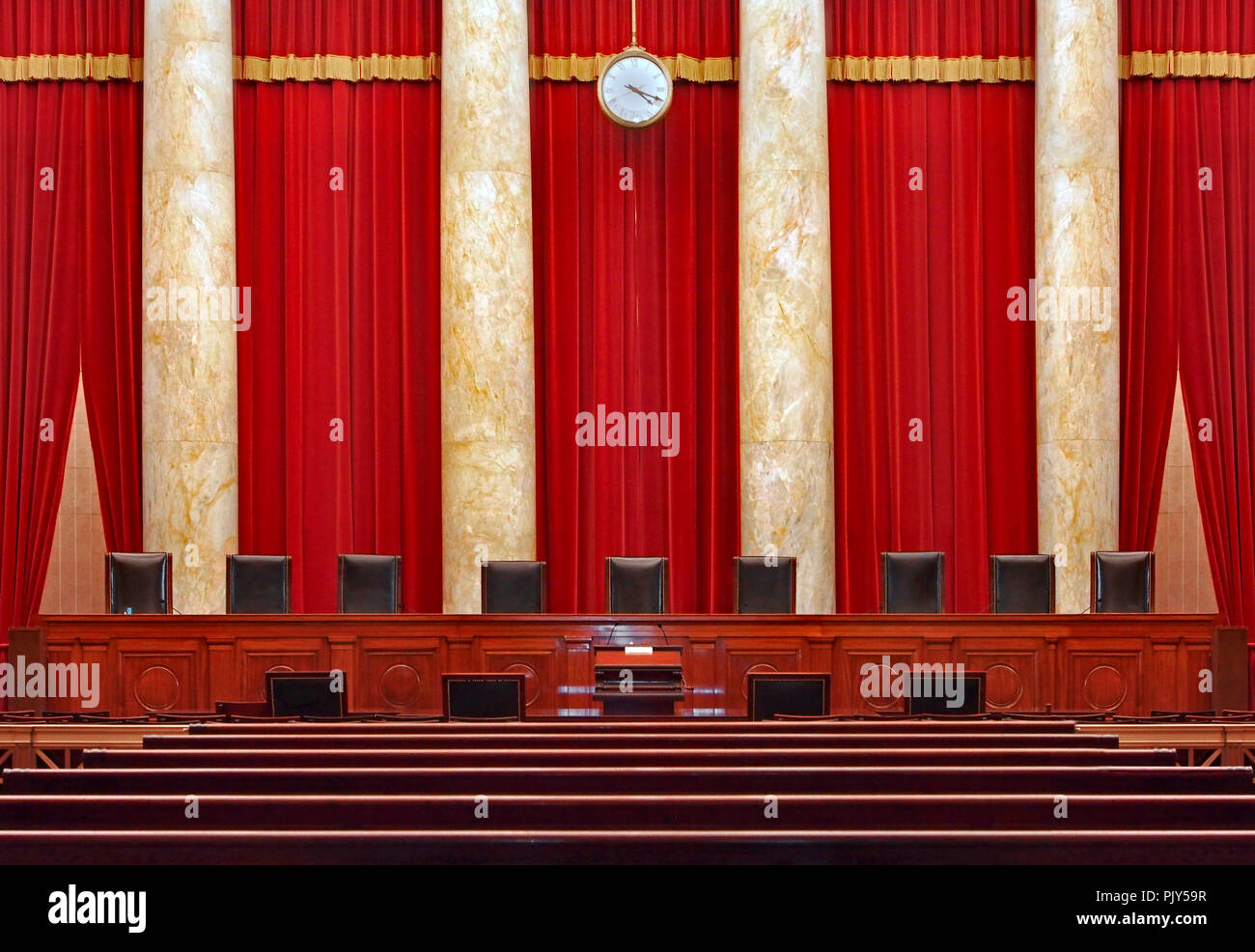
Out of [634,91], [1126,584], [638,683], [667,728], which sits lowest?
[638,683]

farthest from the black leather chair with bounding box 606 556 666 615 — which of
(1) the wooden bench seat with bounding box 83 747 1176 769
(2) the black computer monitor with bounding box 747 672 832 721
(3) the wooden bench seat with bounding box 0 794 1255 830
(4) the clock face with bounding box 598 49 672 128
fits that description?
(3) the wooden bench seat with bounding box 0 794 1255 830

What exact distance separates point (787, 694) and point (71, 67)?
755cm

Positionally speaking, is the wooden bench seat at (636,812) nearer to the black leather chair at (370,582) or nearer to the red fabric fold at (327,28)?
the black leather chair at (370,582)

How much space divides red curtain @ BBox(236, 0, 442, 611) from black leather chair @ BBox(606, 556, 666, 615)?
197cm

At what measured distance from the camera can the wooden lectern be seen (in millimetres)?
6934

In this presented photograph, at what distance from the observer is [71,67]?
10.3 metres

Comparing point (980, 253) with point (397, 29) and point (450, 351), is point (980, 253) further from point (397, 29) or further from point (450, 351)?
point (397, 29)

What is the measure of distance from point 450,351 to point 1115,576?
4636mm

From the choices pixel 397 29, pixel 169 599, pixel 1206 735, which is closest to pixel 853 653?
pixel 1206 735

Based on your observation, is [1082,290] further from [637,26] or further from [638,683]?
[638,683]

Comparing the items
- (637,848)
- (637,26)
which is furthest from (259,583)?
(637,848)

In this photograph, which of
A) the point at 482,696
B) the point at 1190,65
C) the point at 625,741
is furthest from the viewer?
the point at 1190,65

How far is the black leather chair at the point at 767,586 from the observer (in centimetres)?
870

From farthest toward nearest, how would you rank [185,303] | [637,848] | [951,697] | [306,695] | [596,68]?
[596,68]
[185,303]
[951,697]
[306,695]
[637,848]
